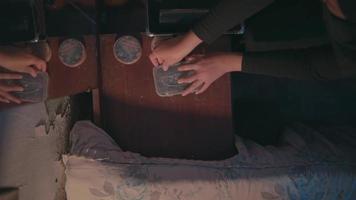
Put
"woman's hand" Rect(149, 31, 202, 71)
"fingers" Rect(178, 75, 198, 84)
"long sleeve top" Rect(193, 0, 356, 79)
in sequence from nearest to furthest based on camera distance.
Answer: "long sleeve top" Rect(193, 0, 356, 79) < "woman's hand" Rect(149, 31, 202, 71) < "fingers" Rect(178, 75, 198, 84)

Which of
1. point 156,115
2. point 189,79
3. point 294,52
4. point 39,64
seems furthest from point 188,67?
point 39,64

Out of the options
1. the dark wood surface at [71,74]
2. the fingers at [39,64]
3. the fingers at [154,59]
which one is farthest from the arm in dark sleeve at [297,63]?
the fingers at [39,64]

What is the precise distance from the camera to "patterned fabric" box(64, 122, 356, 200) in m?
1.07

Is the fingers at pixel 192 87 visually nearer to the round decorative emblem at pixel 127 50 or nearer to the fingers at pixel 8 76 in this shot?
the round decorative emblem at pixel 127 50

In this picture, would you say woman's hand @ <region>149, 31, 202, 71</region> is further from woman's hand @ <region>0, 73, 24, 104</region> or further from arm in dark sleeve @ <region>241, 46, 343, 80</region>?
woman's hand @ <region>0, 73, 24, 104</region>

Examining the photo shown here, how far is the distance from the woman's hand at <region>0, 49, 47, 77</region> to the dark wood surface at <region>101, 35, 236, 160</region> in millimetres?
182

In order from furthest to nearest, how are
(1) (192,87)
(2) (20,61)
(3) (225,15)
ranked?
(1) (192,87) < (2) (20,61) < (3) (225,15)

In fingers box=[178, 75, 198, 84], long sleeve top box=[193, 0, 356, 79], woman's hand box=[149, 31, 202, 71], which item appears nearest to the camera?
long sleeve top box=[193, 0, 356, 79]

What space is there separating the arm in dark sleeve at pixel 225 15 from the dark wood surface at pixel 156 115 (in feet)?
0.71

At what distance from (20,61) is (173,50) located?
1.23ft

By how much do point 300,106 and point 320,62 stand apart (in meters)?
0.58

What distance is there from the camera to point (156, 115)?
3.63ft

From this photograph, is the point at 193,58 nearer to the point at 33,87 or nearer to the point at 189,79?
the point at 189,79

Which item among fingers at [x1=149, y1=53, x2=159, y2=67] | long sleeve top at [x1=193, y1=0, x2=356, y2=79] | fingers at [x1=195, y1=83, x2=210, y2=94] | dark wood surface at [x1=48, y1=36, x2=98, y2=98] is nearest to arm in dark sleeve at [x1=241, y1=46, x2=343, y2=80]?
long sleeve top at [x1=193, y1=0, x2=356, y2=79]
